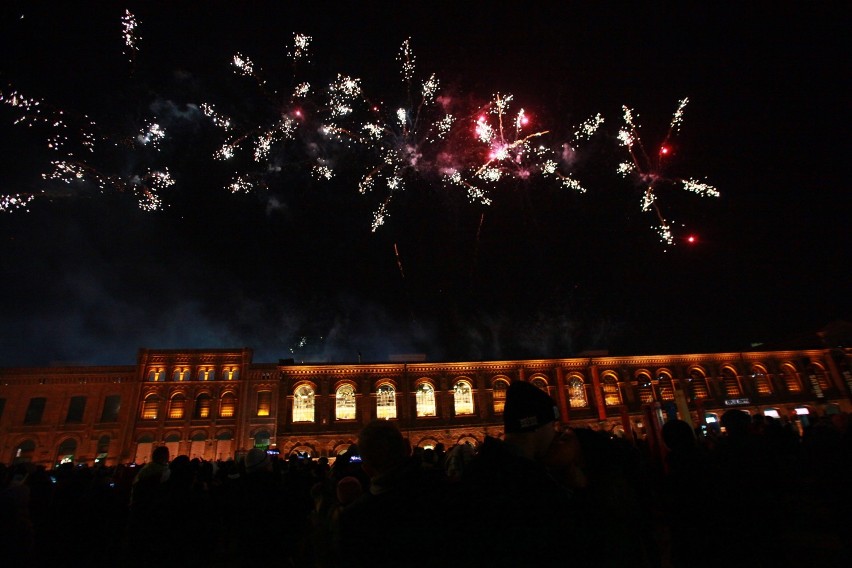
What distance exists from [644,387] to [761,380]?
1290 centimetres

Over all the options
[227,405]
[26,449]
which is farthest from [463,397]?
[26,449]

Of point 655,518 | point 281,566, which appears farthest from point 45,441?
point 655,518

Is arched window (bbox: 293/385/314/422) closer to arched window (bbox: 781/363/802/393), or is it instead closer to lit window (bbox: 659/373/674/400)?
lit window (bbox: 659/373/674/400)

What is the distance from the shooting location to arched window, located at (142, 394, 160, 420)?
30.7 meters

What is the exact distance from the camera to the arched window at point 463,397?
3434cm

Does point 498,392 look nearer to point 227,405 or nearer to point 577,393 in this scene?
point 577,393

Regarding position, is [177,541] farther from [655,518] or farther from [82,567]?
[655,518]

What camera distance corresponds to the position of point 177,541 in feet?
14.6

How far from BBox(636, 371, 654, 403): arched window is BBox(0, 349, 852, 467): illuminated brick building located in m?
0.09

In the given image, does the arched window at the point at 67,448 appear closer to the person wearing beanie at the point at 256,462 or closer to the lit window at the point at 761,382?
the person wearing beanie at the point at 256,462

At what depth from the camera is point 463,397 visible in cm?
3475

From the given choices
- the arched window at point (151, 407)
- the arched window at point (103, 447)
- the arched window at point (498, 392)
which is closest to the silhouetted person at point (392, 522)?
the arched window at point (498, 392)

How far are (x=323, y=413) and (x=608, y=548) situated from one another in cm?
3195

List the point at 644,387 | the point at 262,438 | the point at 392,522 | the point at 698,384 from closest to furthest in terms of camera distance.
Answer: the point at 392,522, the point at 262,438, the point at 644,387, the point at 698,384
